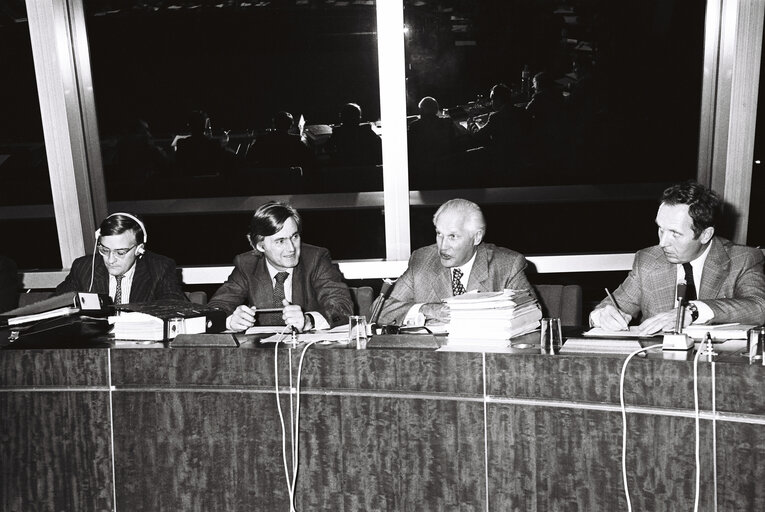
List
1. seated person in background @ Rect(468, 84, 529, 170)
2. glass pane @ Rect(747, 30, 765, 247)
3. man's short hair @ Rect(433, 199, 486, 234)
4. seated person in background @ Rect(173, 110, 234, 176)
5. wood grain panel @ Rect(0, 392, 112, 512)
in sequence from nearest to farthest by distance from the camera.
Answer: wood grain panel @ Rect(0, 392, 112, 512) < man's short hair @ Rect(433, 199, 486, 234) < glass pane @ Rect(747, 30, 765, 247) < seated person in background @ Rect(468, 84, 529, 170) < seated person in background @ Rect(173, 110, 234, 176)

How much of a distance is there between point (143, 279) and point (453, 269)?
1333mm

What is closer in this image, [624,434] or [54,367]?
[624,434]

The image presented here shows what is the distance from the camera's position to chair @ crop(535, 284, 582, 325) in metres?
3.46

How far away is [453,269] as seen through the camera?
343 centimetres

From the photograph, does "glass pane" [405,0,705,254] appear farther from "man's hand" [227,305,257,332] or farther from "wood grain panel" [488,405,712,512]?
"wood grain panel" [488,405,712,512]

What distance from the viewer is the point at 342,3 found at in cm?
968

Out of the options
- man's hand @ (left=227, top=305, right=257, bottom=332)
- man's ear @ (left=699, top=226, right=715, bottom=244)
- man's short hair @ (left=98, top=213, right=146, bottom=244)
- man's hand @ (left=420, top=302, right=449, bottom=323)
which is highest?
man's short hair @ (left=98, top=213, right=146, bottom=244)

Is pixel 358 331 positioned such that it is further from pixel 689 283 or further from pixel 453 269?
pixel 689 283

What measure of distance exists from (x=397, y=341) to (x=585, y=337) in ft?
1.88

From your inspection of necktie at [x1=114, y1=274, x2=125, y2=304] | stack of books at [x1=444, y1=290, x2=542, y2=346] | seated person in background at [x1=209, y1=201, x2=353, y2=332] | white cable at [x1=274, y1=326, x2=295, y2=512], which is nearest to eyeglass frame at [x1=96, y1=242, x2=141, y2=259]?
necktie at [x1=114, y1=274, x2=125, y2=304]

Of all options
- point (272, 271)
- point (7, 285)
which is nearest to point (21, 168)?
point (7, 285)

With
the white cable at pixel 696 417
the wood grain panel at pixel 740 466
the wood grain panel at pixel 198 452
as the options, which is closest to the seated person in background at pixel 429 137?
the wood grain panel at pixel 198 452

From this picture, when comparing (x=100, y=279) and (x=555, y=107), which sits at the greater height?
(x=555, y=107)

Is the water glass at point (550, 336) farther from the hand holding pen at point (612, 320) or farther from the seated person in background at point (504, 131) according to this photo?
the seated person in background at point (504, 131)
